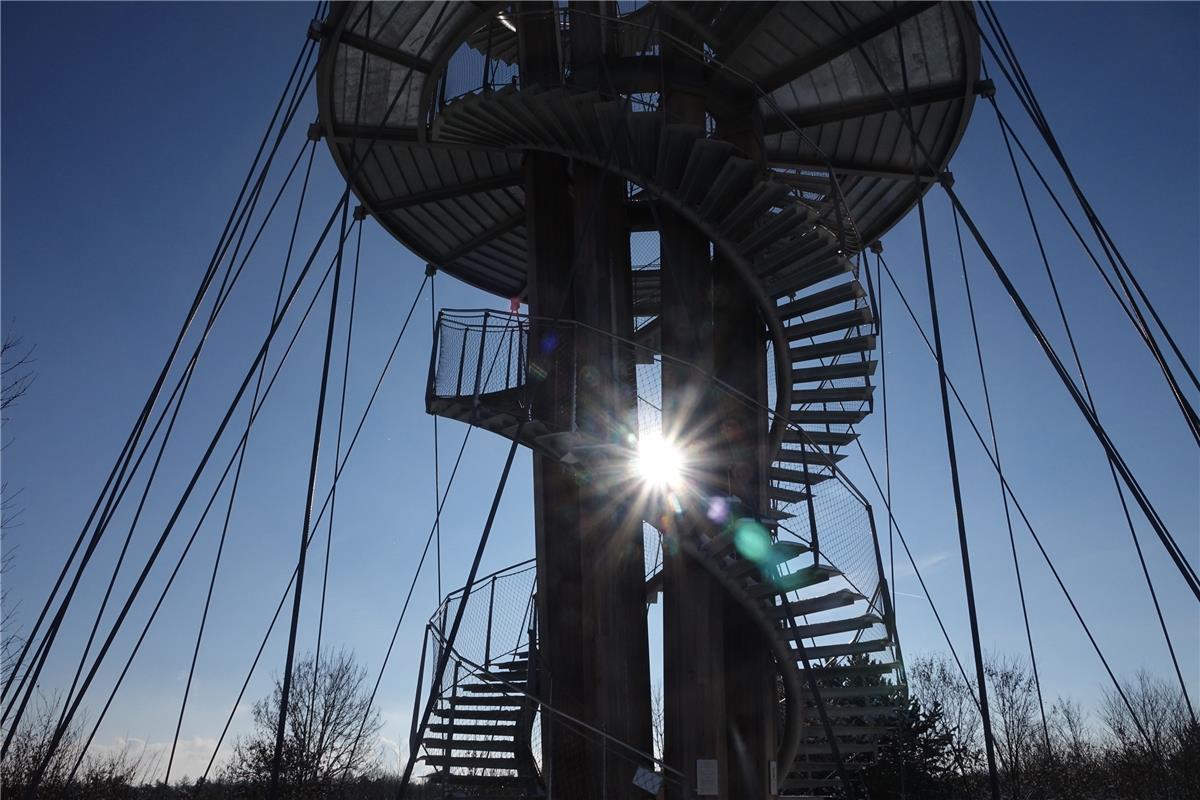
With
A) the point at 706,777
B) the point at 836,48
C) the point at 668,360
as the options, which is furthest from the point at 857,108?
the point at 706,777

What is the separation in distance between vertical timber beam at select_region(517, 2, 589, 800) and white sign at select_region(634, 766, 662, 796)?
94 centimetres

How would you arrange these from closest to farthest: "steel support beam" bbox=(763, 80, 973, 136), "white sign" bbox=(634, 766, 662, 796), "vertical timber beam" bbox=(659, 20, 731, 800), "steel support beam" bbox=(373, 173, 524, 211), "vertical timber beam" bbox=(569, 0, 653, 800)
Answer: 1. "white sign" bbox=(634, 766, 662, 796)
2. "vertical timber beam" bbox=(659, 20, 731, 800)
3. "vertical timber beam" bbox=(569, 0, 653, 800)
4. "steel support beam" bbox=(763, 80, 973, 136)
5. "steel support beam" bbox=(373, 173, 524, 211)

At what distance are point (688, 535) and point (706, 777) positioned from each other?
8.84 feet

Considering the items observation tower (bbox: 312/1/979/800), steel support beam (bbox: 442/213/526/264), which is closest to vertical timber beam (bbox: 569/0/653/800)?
observation tower (bbox: 312/1/979/800)

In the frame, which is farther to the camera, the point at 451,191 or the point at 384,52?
the point at 451,191

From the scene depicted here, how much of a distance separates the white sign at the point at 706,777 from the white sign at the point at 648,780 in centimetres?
73

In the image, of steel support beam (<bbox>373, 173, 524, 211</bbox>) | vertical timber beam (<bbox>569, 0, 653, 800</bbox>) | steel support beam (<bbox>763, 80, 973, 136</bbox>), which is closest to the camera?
vertical timber beam (<bbox>569, 0, 653, 800</bbox>)

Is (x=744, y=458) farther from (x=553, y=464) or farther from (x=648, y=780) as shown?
(x=648, y=780)

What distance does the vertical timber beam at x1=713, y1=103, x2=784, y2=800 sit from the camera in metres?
11.7

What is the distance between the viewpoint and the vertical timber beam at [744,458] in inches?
460

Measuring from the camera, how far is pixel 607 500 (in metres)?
12.4

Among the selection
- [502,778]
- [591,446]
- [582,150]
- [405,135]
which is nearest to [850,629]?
[591,446]

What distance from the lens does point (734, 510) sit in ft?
36.1

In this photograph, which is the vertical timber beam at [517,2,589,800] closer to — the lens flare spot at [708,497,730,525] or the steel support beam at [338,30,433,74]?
the steel support beam at [338,30,433,74]
